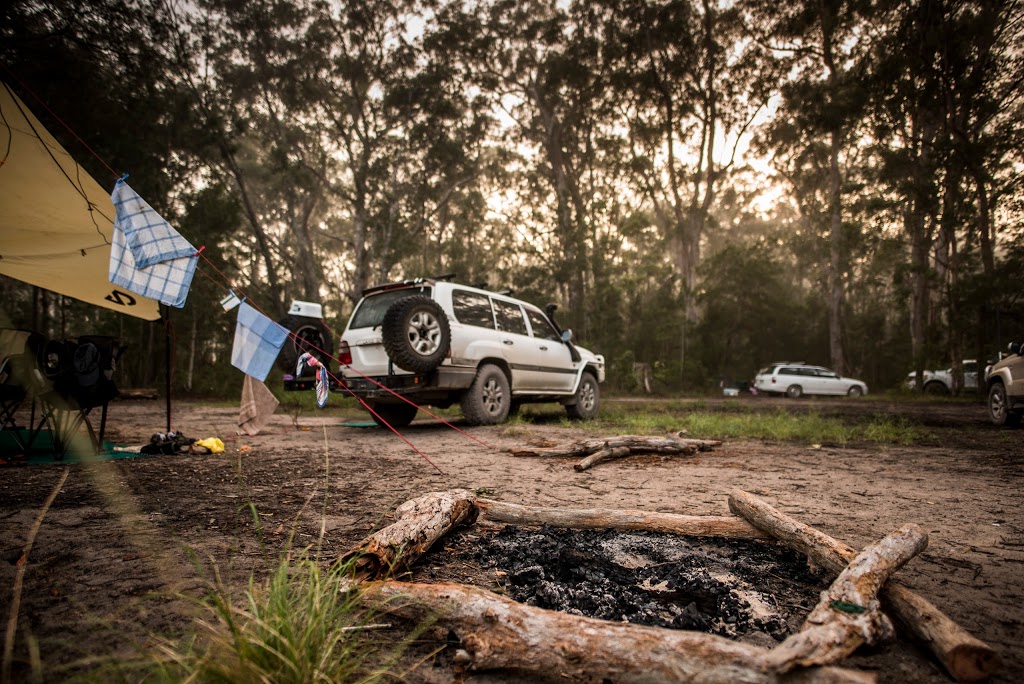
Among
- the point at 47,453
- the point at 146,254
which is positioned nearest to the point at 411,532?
the point at 146,254

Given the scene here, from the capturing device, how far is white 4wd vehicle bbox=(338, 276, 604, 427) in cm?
632

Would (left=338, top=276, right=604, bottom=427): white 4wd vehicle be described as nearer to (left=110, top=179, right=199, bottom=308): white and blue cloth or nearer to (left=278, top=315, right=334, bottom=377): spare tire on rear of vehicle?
(left=278, top=315, right=334, bottom=377): spare tire on rear of vehicle

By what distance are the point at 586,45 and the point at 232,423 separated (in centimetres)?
1862

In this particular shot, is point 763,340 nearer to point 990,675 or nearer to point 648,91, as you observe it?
point 648,91

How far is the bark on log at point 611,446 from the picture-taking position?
5.12 m

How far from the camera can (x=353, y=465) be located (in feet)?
15.3

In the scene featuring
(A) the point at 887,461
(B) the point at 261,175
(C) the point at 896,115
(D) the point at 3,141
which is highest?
(B) the point at 261,175

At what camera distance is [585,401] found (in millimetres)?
9406

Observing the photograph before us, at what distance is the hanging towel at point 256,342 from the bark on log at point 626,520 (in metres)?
3.01

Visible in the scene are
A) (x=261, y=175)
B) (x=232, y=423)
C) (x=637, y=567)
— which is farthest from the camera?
(x=261, y=175)

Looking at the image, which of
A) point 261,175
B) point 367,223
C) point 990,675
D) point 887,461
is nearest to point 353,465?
point 990,675

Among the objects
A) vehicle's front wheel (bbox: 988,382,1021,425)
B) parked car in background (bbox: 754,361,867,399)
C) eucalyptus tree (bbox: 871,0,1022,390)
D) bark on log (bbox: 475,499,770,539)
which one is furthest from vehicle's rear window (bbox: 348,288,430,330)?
parked car in background (bbox: 754,361,867,399)

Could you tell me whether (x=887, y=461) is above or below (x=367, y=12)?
below

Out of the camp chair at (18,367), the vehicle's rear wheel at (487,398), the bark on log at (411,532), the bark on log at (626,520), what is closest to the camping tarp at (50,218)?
the camp chair at (18,367)
